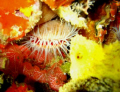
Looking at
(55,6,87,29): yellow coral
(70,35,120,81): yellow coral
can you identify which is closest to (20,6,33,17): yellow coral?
(55,6,87,29): yellow coral

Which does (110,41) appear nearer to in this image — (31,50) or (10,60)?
(31,50)

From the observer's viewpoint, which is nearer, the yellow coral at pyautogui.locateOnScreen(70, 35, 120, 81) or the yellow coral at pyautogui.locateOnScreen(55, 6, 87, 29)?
the yellow coral at pyautogui.locateOnScreen(70, 35, 120, 81)

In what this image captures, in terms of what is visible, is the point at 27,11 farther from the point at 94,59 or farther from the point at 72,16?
the point at 94,59

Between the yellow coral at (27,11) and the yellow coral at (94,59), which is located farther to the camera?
the yellow coral at (27,11)

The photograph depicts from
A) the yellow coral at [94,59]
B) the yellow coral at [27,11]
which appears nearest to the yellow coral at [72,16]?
the yellow coral at [94,59]

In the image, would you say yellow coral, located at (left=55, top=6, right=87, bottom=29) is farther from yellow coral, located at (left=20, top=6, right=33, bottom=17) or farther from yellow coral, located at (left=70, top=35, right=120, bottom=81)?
yellow coral, located at (left=20, top=6, right=33, bottom=17)

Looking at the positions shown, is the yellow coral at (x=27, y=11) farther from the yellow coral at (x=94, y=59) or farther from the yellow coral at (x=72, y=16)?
the yellow coral at (x=94, y=59)

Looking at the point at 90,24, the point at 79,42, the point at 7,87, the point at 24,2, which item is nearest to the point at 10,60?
the point at 7,87

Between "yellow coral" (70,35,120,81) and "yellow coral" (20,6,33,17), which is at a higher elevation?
"yellow coral" (20,6,33,17)
